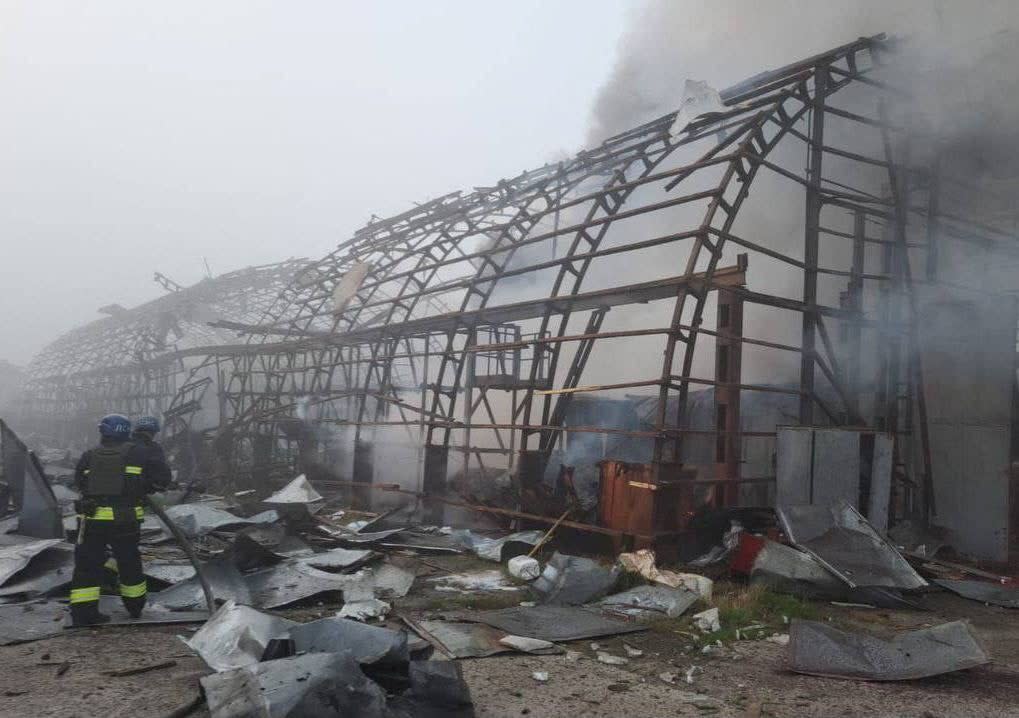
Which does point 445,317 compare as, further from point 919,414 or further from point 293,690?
point 293,690

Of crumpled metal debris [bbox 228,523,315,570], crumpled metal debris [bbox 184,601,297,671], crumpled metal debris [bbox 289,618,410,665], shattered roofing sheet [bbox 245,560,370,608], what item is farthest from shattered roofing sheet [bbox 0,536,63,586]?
crumpled metal debris [bbox 289,618,410,665]

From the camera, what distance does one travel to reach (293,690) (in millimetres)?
3479

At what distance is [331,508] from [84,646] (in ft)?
26.9

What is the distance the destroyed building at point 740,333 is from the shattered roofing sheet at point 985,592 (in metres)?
1.09

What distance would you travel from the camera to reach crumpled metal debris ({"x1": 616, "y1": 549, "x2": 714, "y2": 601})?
6859 mm

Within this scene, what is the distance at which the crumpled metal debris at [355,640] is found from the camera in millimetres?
4109

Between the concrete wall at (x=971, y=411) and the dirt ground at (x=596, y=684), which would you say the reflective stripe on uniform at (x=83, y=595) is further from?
the concrete wall at (x=971, y=411)

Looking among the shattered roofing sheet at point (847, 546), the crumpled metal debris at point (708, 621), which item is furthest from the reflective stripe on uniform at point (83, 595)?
the shattered roofing sheet at point (847, 546)

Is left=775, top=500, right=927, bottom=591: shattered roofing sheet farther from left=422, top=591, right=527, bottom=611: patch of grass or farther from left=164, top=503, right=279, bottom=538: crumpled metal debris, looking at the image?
left=164, top=503, right=279, bottom=538: crumpled metal debris

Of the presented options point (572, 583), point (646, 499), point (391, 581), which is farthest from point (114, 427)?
point (646, 499)

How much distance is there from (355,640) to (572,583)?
2947 millimetres

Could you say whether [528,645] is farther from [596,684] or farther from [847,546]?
[847,546]

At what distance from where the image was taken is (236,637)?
4.60m

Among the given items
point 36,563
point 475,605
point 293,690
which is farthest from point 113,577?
point 293,690
